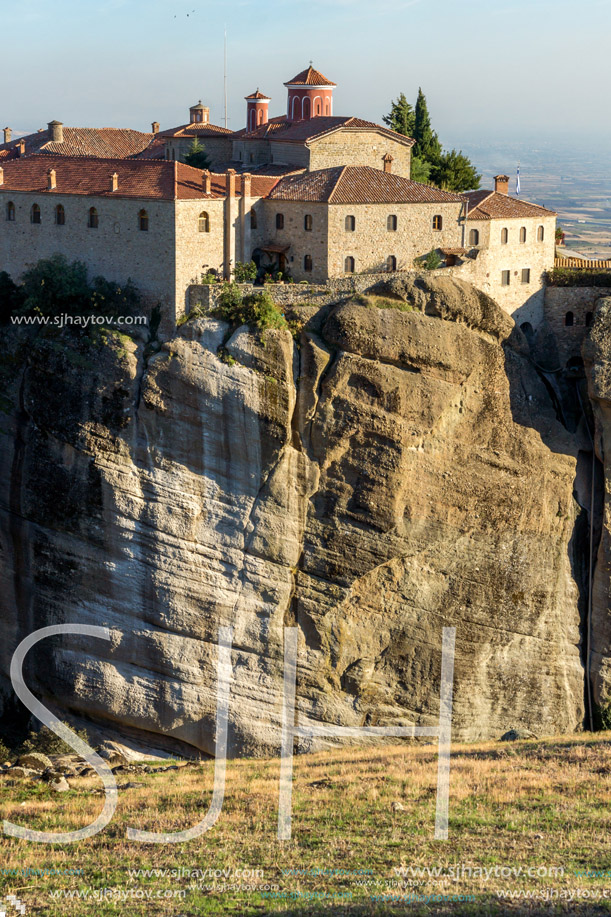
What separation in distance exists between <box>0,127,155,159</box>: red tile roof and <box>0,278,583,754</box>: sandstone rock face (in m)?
14.2

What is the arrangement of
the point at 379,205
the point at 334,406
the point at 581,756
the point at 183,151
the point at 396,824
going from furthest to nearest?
the point at 183,151 < the point at 379,205 < the point at 334,406 < the point at 581,756 < the point at 396,824

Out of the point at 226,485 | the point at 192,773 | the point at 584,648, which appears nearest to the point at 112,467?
the point at 226,485

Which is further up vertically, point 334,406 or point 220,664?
point 334,406

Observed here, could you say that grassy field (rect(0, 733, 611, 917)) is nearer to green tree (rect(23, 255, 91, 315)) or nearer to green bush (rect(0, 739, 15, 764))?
green bush (rect(0, 739, 15, 764))

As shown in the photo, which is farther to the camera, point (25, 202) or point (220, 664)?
point (25, 202)

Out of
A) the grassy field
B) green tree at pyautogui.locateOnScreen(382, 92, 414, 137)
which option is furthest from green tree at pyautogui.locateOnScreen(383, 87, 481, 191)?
the grassy field

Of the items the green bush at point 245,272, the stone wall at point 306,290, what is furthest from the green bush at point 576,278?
the green bush at point 245,272

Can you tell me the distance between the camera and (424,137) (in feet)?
177

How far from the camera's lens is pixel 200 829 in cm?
2738

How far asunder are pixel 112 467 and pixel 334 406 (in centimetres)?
742

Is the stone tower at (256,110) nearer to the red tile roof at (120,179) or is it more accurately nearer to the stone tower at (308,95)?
the stone tower at (308,95)

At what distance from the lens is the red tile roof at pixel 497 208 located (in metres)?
43.5

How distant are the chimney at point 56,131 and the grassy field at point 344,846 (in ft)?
98.9

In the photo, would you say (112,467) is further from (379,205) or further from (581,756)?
(581,756)
